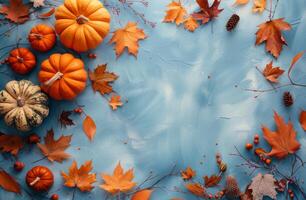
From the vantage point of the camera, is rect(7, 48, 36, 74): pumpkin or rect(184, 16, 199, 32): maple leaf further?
rect(184, 16, 199, 32): maple leaf

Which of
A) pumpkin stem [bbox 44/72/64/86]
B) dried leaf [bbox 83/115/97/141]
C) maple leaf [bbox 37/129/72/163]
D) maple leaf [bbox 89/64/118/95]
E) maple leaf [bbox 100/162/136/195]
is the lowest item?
maple leaf [bbox 100/162/136/195]

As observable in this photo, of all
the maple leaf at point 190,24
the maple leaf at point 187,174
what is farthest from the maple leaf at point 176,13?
the maple leaf at point 187,174

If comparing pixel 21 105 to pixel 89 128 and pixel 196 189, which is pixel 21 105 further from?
pixel 196 189

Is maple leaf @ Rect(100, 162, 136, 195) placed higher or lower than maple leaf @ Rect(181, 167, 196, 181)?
lower

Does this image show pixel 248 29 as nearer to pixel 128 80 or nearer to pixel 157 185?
pixel 128 80

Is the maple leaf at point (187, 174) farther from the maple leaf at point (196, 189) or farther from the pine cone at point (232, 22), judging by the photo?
the pine cone at point (232, 22)

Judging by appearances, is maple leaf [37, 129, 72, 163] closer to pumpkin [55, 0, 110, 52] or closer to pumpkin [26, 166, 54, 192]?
pumpkin [26, 166, 54, 192]

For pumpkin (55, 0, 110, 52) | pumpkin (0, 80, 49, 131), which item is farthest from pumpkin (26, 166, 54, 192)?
pumpkin (55, 0, 110, 52)
